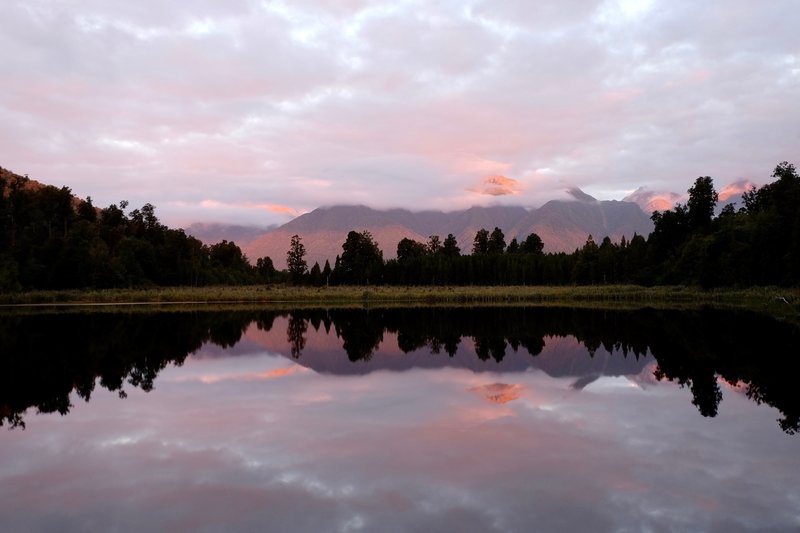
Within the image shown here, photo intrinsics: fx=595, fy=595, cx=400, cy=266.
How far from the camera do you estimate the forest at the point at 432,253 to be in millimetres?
70062

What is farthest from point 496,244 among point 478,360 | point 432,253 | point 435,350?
point 478,360

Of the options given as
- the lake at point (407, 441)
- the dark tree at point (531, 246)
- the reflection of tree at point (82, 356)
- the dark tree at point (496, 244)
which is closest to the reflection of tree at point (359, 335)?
the lake at point (407, 441)

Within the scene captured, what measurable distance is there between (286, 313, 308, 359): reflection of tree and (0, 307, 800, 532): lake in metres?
2.33

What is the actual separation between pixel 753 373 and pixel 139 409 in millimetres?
16494

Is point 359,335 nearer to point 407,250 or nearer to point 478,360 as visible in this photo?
point 478,360

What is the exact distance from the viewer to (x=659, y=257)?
98.4m

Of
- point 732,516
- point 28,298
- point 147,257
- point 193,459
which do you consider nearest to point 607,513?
point 732,516

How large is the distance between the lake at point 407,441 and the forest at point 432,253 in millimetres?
53764

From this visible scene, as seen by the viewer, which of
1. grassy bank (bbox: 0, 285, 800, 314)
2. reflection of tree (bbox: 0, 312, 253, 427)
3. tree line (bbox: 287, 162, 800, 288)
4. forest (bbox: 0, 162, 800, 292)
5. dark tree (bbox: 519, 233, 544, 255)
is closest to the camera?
reflection of tree (bbox: 0, 312, 253, 427)

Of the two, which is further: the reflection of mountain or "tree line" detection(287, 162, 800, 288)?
"tree line" detection(287, 162, 800, 288)

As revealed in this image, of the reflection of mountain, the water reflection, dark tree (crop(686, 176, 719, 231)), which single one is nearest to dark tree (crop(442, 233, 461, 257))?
dark tree (crop(686, 176, 719, 231))

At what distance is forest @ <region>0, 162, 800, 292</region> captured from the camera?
70062 millimetres

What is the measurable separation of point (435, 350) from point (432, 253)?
145917 mm

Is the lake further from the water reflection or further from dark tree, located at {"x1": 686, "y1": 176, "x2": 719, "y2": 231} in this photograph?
dark tree, located at {"x1": 686, "y1": 176, "x2": 719, "y2": 231}
